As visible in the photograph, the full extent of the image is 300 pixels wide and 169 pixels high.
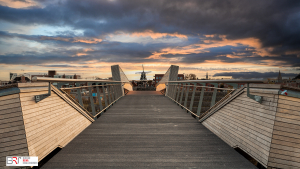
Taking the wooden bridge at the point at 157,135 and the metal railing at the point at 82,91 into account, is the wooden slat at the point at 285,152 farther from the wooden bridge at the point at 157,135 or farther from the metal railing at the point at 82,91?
the metal railing at the point at 82,91

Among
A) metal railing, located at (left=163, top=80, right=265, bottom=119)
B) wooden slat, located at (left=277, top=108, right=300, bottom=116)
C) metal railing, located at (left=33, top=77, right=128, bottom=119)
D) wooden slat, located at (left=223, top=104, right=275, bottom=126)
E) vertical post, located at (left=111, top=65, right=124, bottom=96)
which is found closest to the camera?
wooden slat, located at (left=277, top=108, right=300, bottom=116)

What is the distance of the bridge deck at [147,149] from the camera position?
2.23 metres

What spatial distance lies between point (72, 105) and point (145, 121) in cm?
217

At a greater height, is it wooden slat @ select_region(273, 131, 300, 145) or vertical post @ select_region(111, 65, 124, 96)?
vertical post @ select_region(111, 65, 124, 96)

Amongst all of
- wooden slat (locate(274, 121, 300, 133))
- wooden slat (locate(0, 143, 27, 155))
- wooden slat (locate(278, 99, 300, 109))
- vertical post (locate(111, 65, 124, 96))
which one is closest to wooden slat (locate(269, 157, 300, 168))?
wooden slat (locate(274, 121, 300, 133))

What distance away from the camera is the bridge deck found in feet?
7.31

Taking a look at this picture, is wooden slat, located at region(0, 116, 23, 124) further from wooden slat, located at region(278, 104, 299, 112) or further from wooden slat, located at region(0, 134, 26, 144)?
wooden slat, located at region(278, 104, 299, 112)

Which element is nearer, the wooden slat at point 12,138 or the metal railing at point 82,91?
the wooden slat at point 12,138

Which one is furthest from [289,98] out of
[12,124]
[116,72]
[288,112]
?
[116,72]

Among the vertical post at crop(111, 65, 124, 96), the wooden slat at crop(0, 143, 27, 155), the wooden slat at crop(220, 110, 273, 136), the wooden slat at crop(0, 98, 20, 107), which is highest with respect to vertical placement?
the vertical post at crop(111, 65, 124, 96)

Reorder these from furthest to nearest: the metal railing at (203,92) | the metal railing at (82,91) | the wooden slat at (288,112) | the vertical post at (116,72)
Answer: the vertical post at (116,72)
the metal railing at (203,92)
the metal railing at (82,91)
the wooden slat at (288,112)

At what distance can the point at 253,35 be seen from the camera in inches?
416

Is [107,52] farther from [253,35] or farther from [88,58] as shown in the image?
[253,35]

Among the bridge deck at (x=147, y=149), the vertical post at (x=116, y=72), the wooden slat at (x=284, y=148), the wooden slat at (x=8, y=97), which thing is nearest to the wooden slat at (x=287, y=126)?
the wooden slat at (x=284, y=148)
